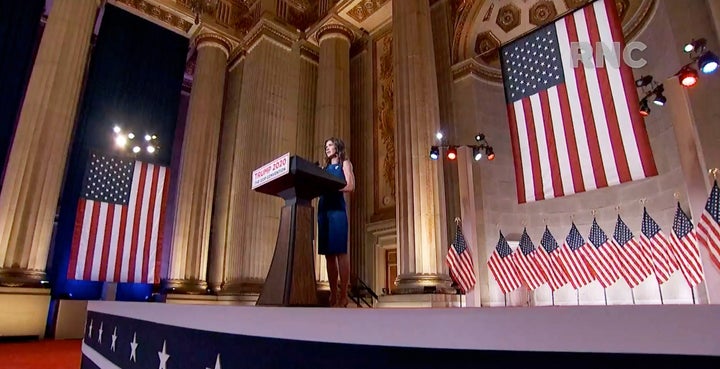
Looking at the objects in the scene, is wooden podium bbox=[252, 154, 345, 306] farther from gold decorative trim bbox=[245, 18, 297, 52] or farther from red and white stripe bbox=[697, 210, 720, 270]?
gold decorative trim bbox=[245, 18, 297, 52]

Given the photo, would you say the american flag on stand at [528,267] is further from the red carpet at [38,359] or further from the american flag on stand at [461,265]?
the red carpet at [38,359]

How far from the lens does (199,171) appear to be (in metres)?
10.2

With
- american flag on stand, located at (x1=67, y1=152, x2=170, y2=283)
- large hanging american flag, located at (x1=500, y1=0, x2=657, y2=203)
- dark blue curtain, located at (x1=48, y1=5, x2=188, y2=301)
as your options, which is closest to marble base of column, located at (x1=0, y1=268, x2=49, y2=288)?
american flag on stand, located at (x1=67, y1=152, x2=170, y2=283)

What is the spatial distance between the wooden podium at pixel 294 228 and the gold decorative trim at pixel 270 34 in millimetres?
8186

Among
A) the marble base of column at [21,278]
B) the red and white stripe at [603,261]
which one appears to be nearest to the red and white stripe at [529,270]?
the red and white stripe at [603,261]

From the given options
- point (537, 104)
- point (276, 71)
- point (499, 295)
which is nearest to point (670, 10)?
point (537, 104)

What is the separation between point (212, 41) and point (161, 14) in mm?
1549

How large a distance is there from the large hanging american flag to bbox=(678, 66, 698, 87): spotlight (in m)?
0.50

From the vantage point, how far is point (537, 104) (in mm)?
5996

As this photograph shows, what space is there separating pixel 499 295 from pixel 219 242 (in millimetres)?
6890

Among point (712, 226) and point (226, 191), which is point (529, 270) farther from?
point (226, 191)

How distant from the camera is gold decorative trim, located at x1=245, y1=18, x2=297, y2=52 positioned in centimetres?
958

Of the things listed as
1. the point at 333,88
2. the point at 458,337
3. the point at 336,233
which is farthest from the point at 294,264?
the point at 333,88

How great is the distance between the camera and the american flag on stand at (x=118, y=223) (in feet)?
26.6
